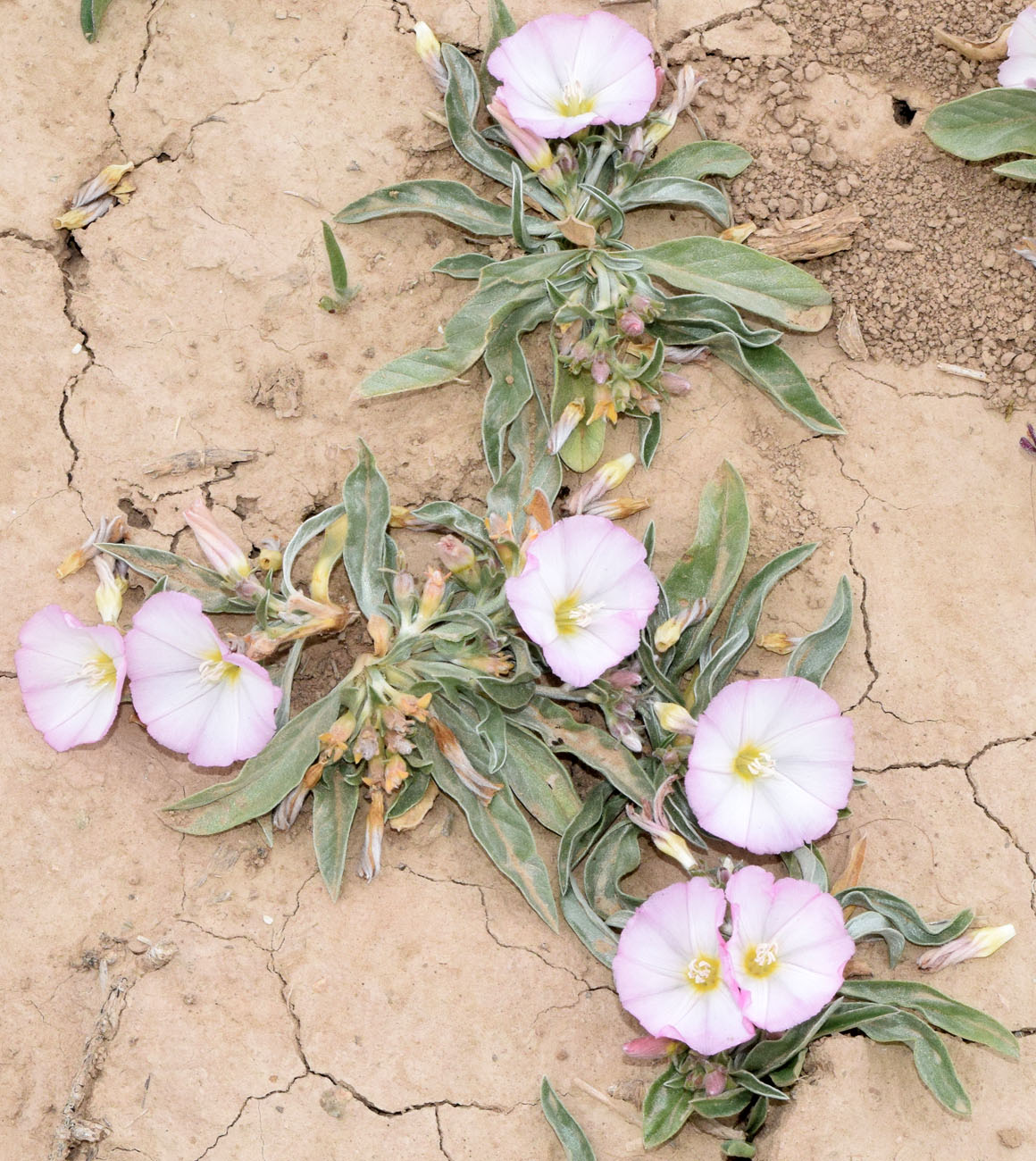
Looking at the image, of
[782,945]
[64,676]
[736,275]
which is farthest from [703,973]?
[736,275]

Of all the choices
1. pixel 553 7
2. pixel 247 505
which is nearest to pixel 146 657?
pixel 247 505

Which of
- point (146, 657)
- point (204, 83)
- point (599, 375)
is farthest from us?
point (204, 83)

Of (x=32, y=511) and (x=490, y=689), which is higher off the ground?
(x=32, y=511)

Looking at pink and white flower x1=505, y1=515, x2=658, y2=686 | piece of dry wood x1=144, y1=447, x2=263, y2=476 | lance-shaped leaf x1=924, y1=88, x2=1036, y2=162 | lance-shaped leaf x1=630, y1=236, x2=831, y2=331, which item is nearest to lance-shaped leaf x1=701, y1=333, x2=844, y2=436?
lance-shaped leaf x1=630, y1=236, x2=831, y2=331

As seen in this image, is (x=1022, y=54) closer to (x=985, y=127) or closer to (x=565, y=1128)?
(x=985, y=127)

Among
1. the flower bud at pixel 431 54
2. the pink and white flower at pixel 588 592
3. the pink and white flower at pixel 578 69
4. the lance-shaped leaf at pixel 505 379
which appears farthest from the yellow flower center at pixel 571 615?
the flower bud at pixel 431 54

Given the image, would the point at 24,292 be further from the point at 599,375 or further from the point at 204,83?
the point at 599,375

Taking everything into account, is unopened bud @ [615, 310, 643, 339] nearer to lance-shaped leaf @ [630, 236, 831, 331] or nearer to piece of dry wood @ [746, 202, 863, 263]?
lance-shaped leaf @ [630, 236, 831, 331]
